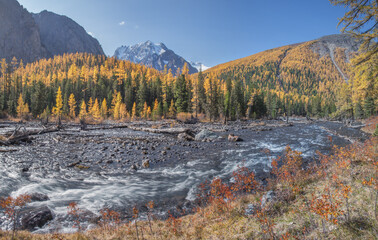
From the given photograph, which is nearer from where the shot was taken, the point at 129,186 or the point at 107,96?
the point at 129,186

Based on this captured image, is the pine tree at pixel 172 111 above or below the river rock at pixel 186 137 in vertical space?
above

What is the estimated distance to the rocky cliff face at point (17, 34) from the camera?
162 metres

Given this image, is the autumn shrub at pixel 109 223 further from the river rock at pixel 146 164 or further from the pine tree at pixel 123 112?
the pine tree at pixel 123 112

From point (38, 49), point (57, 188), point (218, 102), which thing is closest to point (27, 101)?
point (218, 102)

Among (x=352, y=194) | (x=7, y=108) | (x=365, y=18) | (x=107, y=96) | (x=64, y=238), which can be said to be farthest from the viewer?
(x=107, y=96)

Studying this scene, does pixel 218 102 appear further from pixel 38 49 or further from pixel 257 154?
pixel 38 49

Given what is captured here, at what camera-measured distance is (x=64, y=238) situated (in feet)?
15.6

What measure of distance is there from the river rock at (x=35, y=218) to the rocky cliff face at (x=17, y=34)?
225 metres

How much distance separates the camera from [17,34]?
17300cm

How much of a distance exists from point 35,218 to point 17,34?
822ft

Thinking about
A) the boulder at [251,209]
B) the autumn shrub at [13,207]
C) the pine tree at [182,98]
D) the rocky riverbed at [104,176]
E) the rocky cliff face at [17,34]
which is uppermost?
the rocky cliff face at [17,34]

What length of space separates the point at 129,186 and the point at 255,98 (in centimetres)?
7854

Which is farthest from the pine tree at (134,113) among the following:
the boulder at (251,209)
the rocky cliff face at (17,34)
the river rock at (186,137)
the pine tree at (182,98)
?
the rocky cliff face at (17,34)

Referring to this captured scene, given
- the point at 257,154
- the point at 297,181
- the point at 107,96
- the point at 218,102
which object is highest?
the point at 107,96
